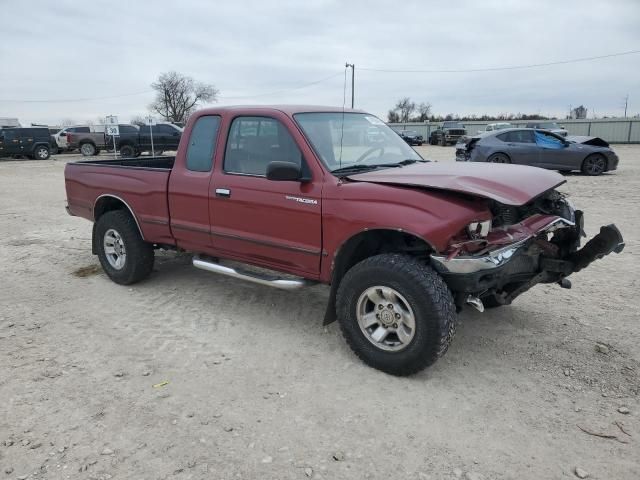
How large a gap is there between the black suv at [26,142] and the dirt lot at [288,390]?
24.3 m

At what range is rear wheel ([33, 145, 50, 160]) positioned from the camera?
86.8 feet

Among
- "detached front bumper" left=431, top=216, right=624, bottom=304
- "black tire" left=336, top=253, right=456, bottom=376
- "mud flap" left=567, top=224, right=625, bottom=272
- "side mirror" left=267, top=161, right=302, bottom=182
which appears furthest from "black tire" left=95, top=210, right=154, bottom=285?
"mud flap" left=567, top=224, right=625, bottom=272

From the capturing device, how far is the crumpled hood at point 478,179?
127 inches

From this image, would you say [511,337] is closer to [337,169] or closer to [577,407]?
[577,407]

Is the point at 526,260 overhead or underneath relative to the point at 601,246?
underneath

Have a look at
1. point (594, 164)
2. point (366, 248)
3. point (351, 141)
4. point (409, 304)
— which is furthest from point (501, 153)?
point (409, 304)

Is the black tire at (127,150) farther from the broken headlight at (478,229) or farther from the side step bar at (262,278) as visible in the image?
the broken headlight at (478,229)

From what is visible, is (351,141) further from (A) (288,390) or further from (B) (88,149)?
(B) (88,149)

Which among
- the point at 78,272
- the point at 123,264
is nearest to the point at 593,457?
the point at 123,264

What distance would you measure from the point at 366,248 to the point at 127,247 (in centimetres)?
276

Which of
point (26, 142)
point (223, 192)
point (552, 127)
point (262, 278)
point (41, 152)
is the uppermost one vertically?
point (552, 127)

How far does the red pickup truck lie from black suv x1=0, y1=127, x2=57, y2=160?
25106 mm

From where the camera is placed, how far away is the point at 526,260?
143 inches

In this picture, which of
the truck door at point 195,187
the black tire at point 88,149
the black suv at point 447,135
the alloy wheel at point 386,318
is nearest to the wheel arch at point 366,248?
the alloy wheel at point 386,318
